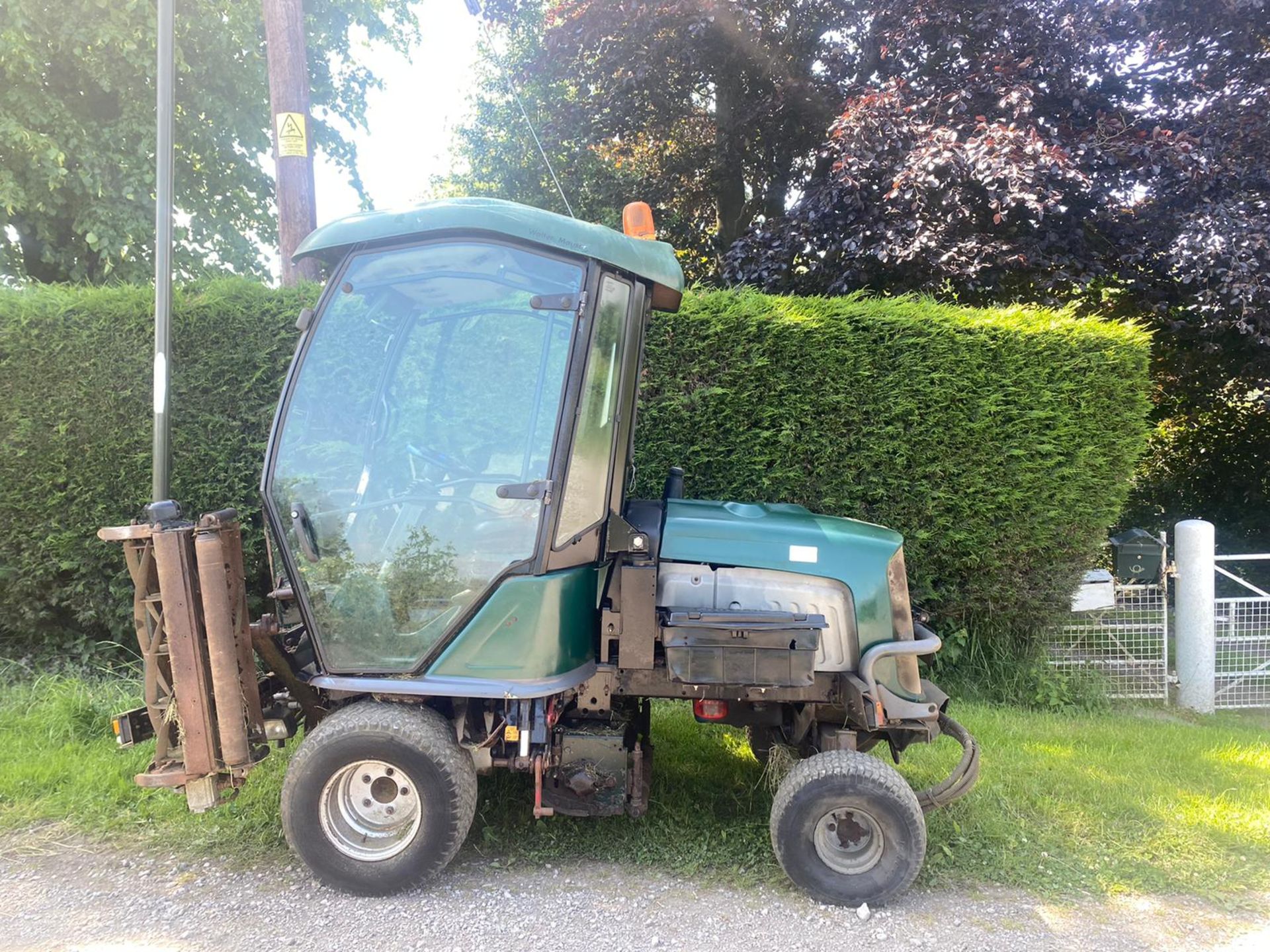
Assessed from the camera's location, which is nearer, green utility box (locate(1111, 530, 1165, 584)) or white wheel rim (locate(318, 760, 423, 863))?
white wheel rim (locate(318, 760, 423, 863))

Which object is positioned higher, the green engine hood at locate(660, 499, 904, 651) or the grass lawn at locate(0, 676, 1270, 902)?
the green engine hood at locate(660, 499, 904, 651)

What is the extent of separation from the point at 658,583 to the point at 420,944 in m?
1.46

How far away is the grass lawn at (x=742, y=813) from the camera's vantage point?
10.4 feet

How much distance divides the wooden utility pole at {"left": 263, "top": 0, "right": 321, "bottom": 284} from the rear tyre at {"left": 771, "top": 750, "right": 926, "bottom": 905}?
441 cm

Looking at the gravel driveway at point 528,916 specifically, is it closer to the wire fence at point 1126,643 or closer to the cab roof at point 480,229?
the cab roof at point 480,229

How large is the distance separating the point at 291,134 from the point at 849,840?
5.01m

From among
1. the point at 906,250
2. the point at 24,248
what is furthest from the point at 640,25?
the point at 24,248

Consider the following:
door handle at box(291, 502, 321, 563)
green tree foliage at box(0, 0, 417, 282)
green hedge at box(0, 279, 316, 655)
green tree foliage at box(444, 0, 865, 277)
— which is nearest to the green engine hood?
door handle at box(291, 502, 321, 563)

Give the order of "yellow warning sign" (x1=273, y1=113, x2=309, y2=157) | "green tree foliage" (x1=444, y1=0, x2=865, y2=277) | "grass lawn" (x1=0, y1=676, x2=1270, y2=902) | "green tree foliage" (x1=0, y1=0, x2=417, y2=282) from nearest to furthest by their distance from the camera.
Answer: "grass lawn" (x1=0, y1=676, x2=1270, y2=902) < "yellow warning sign" (x1=273, y1=113, x2=309, y2=157) < "green tree foliage" (x1=0, y1=0, x2=417, y2=282) < "green tree foliage" (x1=444, y1=0, x2=865, y2=277)

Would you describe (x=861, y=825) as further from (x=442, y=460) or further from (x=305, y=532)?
(x=305, y=532)

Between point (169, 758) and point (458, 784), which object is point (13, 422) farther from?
point (458, 784)

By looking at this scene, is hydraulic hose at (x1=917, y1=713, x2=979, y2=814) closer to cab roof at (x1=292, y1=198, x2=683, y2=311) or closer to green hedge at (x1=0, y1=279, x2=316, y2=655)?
cab roof at (x1=292, y1=198, x2=683, y2=311)

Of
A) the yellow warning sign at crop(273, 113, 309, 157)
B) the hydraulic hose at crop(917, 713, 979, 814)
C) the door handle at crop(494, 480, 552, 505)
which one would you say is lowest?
the hydraulic hose at crop(917, 713, 979, 814)

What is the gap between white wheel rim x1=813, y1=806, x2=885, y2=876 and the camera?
294 centimetres
